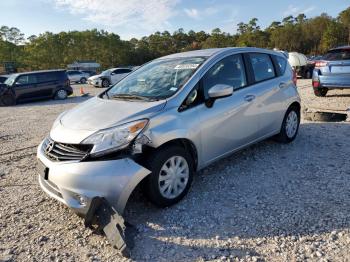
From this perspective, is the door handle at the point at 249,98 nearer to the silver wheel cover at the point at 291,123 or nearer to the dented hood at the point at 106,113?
the silver wheel cover at the point at 291,123

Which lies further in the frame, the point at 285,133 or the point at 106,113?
the point at 285,133

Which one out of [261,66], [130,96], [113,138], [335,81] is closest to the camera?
[113,138]

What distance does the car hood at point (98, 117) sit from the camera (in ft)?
10.6

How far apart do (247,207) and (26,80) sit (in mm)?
14998

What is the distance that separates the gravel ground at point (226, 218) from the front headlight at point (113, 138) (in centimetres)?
85

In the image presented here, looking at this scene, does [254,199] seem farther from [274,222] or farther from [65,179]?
[65,179]

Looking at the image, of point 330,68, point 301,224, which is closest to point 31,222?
point 301,224

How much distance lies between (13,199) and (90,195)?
5.44ft

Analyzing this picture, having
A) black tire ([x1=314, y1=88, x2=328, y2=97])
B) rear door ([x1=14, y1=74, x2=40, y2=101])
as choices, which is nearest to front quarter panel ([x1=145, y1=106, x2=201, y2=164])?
black tire ([x1=314, y1=88, x2=328, y2=97])

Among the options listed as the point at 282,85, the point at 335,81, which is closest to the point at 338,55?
the point at 335,81

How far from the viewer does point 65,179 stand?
3.06 metres

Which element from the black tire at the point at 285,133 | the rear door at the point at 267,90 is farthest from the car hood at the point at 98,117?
the black tire at the point at 285,133

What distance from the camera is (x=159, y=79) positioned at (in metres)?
4.16

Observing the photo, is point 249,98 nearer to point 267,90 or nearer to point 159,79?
point 267,90
